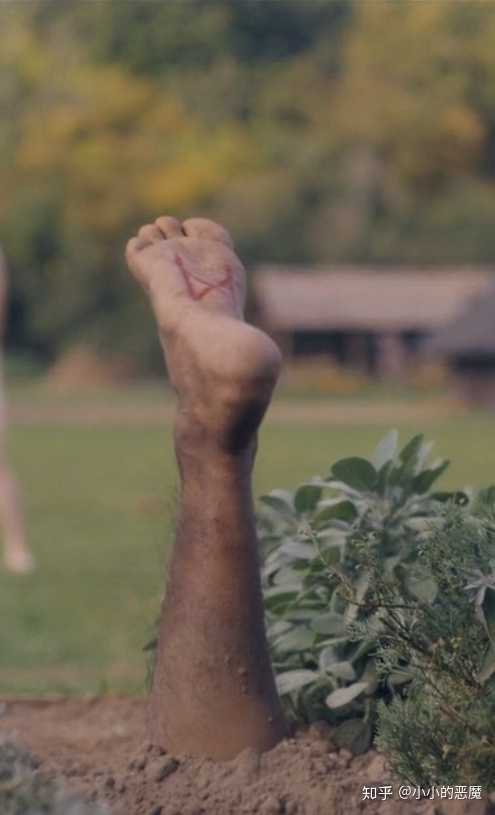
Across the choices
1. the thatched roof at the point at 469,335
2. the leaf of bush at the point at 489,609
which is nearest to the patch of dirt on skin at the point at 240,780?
the leaf of bush at the point at 489,609

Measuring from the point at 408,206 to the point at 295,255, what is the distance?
567 centimetres

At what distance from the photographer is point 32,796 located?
9.92 feet

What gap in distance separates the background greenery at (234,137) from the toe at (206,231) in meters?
51.8

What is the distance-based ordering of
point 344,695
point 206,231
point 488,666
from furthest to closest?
point 206,231
point 344,695
point 488,666

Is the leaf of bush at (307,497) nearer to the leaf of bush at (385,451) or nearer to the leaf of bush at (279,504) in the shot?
the leaf of bush at (279,504)

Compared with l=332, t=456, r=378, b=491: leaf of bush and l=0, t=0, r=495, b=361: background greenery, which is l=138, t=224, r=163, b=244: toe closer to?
l=332, t=456, r=378, b=491: leaf of bush

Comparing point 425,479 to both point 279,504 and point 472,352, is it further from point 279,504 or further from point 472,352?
point 472,352

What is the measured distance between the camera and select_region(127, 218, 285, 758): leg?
3.81m

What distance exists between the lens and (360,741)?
3939 millimetres

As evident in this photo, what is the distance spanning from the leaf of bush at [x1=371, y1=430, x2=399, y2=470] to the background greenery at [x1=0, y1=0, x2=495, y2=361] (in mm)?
51653

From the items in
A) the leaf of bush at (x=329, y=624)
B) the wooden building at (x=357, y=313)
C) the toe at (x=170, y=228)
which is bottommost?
the leaf of bush at (x=329, y=624)

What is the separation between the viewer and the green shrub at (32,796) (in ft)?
9.30

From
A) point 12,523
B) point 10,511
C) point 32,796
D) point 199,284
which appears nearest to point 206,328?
point 199,284

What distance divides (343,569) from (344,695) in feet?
1.08
